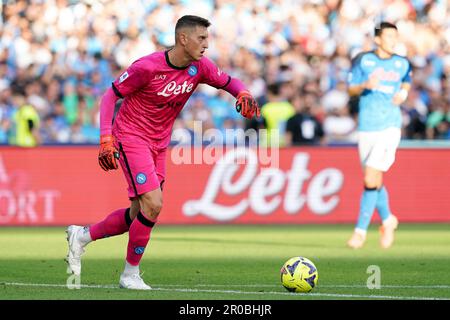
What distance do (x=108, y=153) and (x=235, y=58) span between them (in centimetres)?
1368

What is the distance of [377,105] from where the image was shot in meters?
14.7

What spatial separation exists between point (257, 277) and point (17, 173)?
9.18 m

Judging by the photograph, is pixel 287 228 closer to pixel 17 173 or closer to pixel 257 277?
pixel 17 173

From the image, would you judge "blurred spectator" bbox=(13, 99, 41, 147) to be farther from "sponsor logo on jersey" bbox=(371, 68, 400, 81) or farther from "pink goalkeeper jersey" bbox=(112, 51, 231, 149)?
"pink goalkeeper jersey" bbox=(112, 51, 231, 149)

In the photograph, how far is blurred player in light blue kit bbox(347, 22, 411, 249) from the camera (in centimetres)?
1455

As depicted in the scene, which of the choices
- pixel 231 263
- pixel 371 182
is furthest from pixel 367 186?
pixel 231 263

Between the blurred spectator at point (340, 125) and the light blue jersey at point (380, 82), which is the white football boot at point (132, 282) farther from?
the blurred spectator at point (340, 125)

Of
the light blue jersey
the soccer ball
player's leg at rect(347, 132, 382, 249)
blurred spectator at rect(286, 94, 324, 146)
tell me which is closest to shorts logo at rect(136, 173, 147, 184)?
the soccer ball

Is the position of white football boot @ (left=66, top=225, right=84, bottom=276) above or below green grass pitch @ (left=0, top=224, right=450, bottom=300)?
above

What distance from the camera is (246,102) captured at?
385 inches

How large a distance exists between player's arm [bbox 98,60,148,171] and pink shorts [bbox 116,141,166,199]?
327mm

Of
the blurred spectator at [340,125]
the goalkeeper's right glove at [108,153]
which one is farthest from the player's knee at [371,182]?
the blurred spectator at [340,125]

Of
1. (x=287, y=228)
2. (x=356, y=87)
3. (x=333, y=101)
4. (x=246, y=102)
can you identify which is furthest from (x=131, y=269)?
(x=333, y=101)

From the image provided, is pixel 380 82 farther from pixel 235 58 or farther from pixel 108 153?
pixel 235 58
